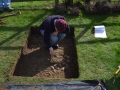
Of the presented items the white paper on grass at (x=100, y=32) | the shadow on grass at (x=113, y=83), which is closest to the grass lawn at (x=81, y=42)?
the shadow on grass at (x=113, y=83)

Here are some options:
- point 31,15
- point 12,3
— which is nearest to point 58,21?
point 31,15

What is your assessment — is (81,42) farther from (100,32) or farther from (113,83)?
(113,83)

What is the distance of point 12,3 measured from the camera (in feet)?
26.6

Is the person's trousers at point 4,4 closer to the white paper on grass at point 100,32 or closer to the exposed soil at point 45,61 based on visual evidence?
the exposed soil at point 45,61

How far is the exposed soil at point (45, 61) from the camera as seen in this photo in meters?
5.39

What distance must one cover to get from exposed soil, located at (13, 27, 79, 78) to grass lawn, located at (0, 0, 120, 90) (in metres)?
0.19

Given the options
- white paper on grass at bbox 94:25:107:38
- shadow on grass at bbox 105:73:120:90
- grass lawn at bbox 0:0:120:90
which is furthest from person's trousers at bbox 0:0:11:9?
shadow on grass at bbox 105:73:120:90

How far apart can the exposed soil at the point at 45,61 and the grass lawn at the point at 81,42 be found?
187mm

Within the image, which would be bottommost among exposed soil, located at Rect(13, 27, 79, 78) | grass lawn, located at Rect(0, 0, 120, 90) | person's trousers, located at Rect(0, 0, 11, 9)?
exposed soil, located at Rect(13, 27, 79, 78)

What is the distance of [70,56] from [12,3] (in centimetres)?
330

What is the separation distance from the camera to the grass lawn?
5.17m

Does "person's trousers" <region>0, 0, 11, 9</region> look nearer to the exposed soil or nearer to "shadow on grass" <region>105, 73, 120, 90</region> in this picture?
the exposed soil

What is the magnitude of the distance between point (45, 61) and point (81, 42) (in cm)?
110

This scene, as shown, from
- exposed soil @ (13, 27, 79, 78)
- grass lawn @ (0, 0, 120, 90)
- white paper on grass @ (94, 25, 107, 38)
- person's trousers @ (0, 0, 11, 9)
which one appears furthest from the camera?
person's trousers @ (0, 0, 11, 9)
